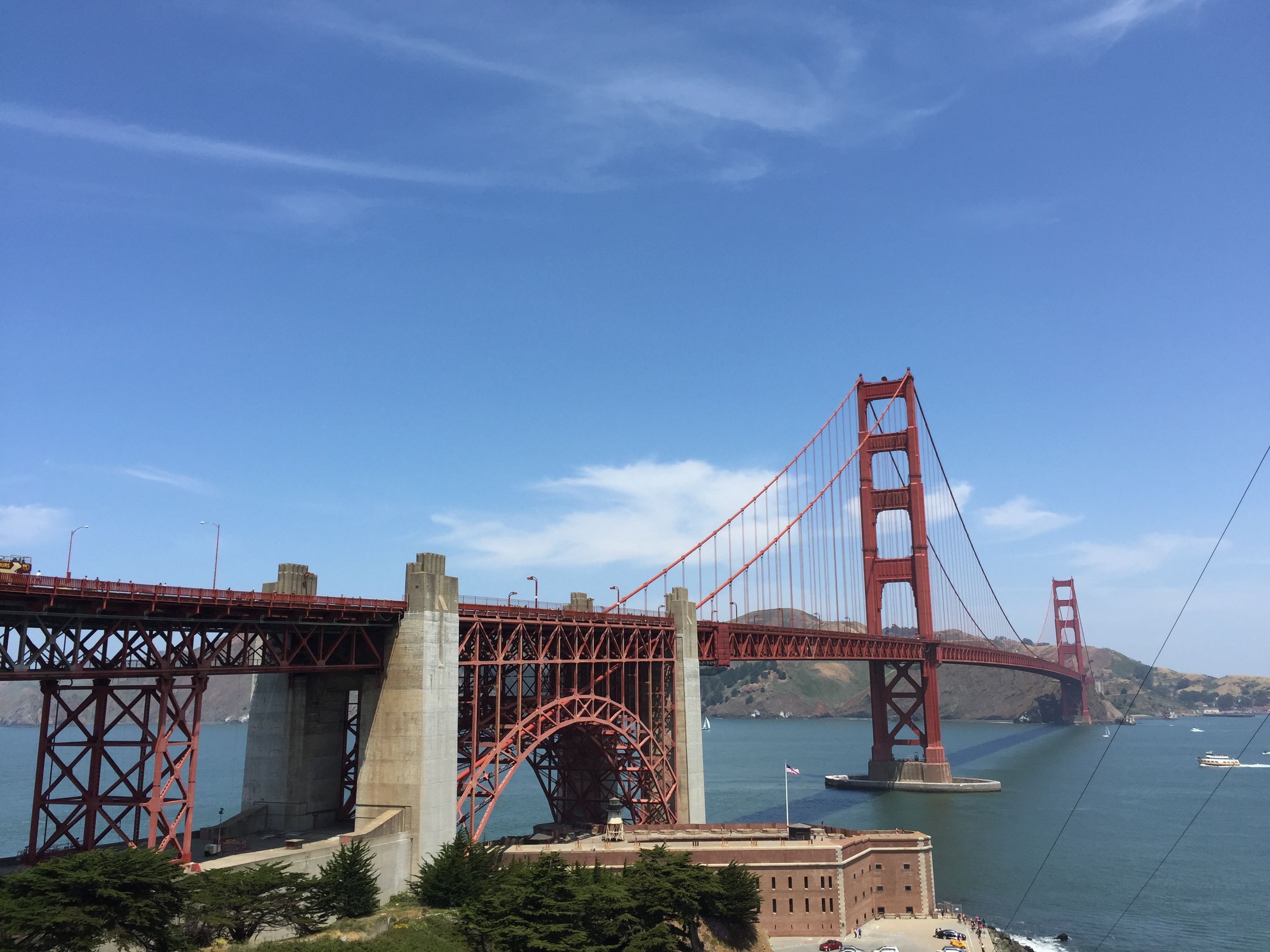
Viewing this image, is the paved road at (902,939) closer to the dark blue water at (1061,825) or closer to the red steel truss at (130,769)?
the dark blue water at (1061,825)

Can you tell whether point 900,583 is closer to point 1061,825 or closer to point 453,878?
point 1061,825

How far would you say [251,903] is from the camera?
3488 centimetres

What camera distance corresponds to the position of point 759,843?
5594 cm

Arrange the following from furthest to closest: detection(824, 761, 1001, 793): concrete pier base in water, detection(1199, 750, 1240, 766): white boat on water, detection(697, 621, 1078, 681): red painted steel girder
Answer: detection(1199, 750, 1240, 766): white boat on water → detection(824, 761, 1001, 793): concrete pier base in water → detection(697, 621, 1078, 681): red painted steel girder

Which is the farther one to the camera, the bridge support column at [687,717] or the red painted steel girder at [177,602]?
the bridge support column at [687,717]

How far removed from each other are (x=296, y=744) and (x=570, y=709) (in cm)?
1549

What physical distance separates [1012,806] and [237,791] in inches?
3608

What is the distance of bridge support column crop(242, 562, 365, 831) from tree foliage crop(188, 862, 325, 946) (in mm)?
11464

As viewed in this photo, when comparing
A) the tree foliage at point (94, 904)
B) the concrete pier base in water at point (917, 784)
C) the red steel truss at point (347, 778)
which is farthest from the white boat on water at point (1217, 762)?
the tree foliage at point (94, 904)

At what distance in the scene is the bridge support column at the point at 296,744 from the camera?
49.7m

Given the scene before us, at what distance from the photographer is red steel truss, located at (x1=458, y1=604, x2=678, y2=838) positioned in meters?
51.7

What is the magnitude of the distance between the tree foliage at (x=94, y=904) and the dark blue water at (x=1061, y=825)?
44767 mm

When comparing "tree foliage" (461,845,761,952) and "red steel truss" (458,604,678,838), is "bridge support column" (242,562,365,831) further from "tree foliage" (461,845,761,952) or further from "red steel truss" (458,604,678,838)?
"tree foliage" (461,845,761,952)

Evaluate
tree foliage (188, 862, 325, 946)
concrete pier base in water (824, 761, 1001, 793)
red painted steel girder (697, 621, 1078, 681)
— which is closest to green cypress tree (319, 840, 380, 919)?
tree foliage (188, 862, 325, 946)
